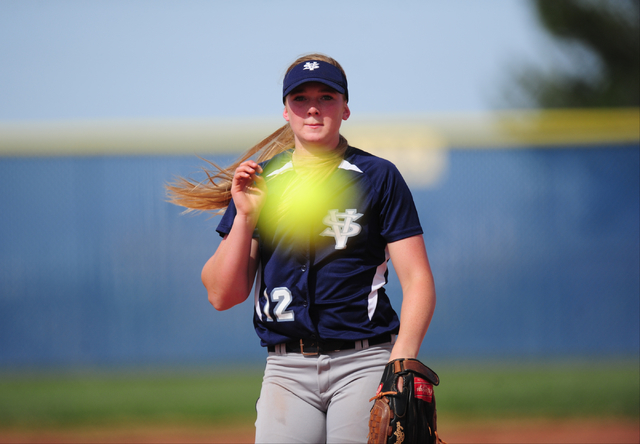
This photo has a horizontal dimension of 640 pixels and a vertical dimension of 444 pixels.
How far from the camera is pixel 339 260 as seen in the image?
1857mm

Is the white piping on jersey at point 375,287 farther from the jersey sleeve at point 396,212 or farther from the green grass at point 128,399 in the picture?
the green grass at point 128,399

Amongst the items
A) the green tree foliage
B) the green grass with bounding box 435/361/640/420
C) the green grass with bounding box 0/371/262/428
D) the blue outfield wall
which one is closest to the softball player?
the green grass with bounding box 0/371/262/428

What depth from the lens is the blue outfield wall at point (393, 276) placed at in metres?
5.52

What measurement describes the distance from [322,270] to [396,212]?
0.29 metres

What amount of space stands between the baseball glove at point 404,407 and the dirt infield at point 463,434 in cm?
287

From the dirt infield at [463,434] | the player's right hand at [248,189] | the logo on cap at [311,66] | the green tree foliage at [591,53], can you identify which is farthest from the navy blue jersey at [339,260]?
the green tree foliage at [591,53]

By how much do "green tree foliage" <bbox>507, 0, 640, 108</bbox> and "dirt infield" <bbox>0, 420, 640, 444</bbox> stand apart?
1236 cm

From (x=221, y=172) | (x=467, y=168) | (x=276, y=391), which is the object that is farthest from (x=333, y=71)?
(x=467, y=168)

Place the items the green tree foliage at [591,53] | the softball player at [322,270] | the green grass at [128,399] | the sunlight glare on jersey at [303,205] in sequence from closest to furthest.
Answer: the softball player at [322,270] → the sunlight glare on jersey at [303,205] → the green grass at [128,399] → the green tree foliage at [591,53]

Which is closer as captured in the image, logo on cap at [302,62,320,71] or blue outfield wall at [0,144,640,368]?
logo on cap at [302,62,320,71]

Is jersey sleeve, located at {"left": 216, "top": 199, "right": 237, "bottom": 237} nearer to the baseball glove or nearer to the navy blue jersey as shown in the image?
the navy blue jersey

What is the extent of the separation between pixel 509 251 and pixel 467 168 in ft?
2.89

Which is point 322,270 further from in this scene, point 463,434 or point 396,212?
point 463,434

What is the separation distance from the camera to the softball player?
5.89 ft
